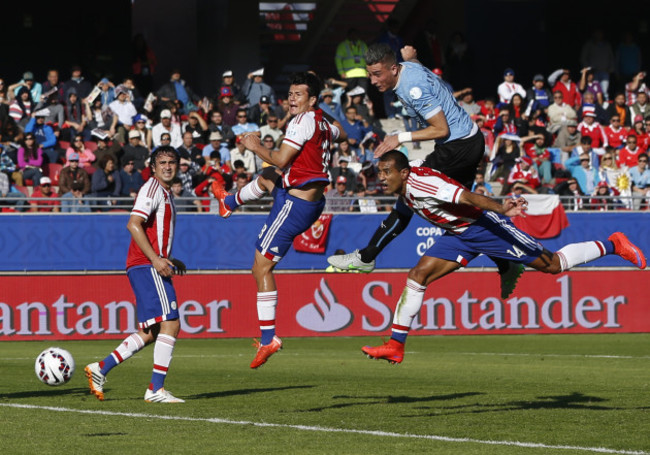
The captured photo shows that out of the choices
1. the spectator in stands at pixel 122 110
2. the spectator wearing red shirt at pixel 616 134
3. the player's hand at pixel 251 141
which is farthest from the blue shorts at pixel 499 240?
the spectator wearing red shirt at pixel 616 134

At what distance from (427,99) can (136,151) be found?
14623 mm

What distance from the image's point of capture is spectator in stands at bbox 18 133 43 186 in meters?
23.9

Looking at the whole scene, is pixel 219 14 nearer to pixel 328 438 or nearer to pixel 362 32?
pixel 362 32

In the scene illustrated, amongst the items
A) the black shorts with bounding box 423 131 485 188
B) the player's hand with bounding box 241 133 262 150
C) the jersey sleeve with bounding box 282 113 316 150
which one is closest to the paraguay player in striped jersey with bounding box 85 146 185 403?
the player's hand with bounding box 241 133 262 150

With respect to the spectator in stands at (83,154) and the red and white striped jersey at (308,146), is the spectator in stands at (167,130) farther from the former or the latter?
the red and white striped jersey at (308,146)

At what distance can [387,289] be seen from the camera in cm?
2308

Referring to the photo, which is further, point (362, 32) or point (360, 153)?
point (362, 32)

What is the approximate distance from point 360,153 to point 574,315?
6.10 metres


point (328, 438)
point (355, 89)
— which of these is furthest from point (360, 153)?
point (328, 438)

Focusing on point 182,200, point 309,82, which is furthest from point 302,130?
point 182,200

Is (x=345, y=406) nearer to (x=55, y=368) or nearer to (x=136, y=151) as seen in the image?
(x=55, y=368)

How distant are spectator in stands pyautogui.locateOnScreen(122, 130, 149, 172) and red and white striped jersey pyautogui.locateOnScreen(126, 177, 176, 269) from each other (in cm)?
1304

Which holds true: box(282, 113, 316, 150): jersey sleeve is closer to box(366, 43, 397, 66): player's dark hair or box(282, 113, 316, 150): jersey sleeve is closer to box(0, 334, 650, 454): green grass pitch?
box(366, 43, 397, 66): player's dark hair

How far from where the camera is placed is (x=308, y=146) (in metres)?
10.9
